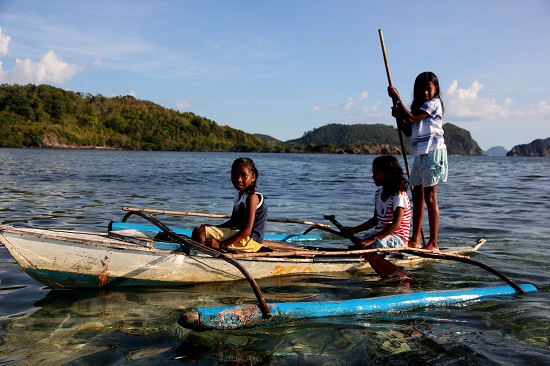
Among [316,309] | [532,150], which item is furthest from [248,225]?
[532,150]

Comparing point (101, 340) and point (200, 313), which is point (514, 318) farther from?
point (101, 340)

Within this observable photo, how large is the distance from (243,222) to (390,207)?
6.36 ft

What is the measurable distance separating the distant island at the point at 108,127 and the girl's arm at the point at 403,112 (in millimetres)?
87032

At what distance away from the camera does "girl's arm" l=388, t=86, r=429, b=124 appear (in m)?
6.48

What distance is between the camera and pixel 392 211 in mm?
6270

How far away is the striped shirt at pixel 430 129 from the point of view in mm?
6504

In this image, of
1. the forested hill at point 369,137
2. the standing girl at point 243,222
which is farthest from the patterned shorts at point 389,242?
the forested hill at point 369,137

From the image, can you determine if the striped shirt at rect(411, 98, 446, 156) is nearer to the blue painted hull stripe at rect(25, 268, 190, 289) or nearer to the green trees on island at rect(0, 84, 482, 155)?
the blue painted hull stripe at rect(25, 268, 190, 289)

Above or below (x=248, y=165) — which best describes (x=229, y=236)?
below

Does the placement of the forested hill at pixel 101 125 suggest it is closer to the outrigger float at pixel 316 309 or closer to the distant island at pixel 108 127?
the distant island at pixel 108 127

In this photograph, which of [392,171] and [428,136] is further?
[428,136]

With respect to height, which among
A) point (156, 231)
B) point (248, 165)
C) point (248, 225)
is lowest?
point (156, 231)

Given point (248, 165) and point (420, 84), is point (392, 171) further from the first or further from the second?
point (248, 165)

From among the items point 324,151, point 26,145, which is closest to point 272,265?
point 26,145
